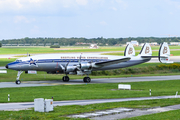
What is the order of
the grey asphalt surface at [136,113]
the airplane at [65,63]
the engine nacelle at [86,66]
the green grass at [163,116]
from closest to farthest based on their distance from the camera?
the green grass at [163,116], the grey asphalt surface at [136,113], the airplane at [65,63], the engine nacelle at [86,66]

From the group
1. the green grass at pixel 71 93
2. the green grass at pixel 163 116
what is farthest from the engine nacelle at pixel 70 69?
the green grass at pixel 163 116

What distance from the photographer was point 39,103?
21.4 metres

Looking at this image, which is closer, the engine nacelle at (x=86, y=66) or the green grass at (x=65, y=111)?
the green grass at (x=65, y=111)

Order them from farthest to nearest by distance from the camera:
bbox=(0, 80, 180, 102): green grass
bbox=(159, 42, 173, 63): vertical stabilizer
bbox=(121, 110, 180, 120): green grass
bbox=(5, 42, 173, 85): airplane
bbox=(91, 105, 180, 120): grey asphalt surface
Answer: bbox=(159, 42, 173, 63): vertical stabilizer, bbox=(5, 42, 173, 85): airplane, bbox=(0, 80, 180, 102): green grass, bbox=(91, 105, 180, 120): grey asphalt surface, bbox=(121, 110, 180, 120): green grass

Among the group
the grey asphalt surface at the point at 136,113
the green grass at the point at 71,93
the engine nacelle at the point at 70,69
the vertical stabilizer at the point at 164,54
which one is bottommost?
the green grass at the point at 71,93

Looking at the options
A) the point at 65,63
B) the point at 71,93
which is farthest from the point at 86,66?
the point at 71,93

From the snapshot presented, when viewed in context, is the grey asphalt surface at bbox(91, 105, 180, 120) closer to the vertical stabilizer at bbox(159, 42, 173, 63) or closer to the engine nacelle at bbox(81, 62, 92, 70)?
the engine nacelle at bbox(81, 62, 92, 70)

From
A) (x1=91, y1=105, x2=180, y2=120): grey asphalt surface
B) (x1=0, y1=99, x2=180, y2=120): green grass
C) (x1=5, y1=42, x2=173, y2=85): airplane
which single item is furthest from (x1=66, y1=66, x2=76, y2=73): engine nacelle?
(x1=91, y1=105, x2=180, y2=120): grey asphalt surface

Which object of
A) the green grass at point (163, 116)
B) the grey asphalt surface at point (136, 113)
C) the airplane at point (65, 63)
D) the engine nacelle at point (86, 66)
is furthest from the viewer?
the engine nacelle at point (86, 66)

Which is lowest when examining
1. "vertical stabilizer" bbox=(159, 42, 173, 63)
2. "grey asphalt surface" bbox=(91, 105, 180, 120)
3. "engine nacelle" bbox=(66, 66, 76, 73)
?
"grey asphalt surface" bbox=(91, 105, 180, 120)

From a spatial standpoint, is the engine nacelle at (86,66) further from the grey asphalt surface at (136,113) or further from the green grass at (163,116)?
the green grass at (163,116)

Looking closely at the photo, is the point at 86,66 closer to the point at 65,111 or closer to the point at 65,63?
the point at 65,63

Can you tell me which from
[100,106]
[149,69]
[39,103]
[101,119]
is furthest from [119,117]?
[149,69]

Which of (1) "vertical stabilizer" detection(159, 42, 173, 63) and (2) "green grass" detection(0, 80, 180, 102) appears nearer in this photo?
(2) "green grass" detection(0, 80, 180, 102)
